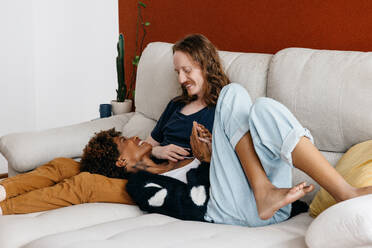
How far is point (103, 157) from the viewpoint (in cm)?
211

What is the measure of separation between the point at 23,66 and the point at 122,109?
1.47 metres

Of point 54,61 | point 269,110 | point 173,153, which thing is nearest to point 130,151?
point 173,153

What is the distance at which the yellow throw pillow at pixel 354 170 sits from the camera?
1523 millimetres

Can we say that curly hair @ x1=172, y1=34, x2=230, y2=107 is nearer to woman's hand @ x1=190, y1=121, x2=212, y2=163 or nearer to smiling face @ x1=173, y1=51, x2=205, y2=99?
smiling face @ x1=173, y1=51, x2=205, y2=99

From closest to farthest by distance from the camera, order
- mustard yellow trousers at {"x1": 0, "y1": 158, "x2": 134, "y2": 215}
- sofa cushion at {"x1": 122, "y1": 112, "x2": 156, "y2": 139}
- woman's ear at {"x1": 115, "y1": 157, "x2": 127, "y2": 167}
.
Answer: mustard yellow trousers at {"x1": 0, "y1": 158, "x2": 134, "y2": 215}
woman's ear at {"x1": 115, "y1": 157, "x2": 127, "y2": 167}
sofa cushion at {"x1": 122, "y1": 112, "x2": 156, "y2": 139}

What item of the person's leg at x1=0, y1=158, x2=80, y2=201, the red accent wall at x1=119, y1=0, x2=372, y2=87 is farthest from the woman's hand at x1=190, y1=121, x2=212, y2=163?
the red accent wall at x1=119, y1=0, x2=372, y2=87

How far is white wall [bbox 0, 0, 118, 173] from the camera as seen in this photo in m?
4.02

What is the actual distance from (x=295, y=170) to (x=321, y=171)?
492 mm

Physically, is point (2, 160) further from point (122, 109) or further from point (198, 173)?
point (198, 173)

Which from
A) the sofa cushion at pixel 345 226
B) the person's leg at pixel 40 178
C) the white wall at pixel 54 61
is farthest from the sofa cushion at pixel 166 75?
the white wall at pixel 54 61

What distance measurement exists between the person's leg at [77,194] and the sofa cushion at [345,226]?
878mm

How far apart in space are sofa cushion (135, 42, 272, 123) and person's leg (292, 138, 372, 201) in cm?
62

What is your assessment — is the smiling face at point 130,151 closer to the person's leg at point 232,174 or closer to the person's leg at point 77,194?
the person's leg at point 77,194

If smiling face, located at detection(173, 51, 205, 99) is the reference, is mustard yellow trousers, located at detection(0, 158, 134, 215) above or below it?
below
